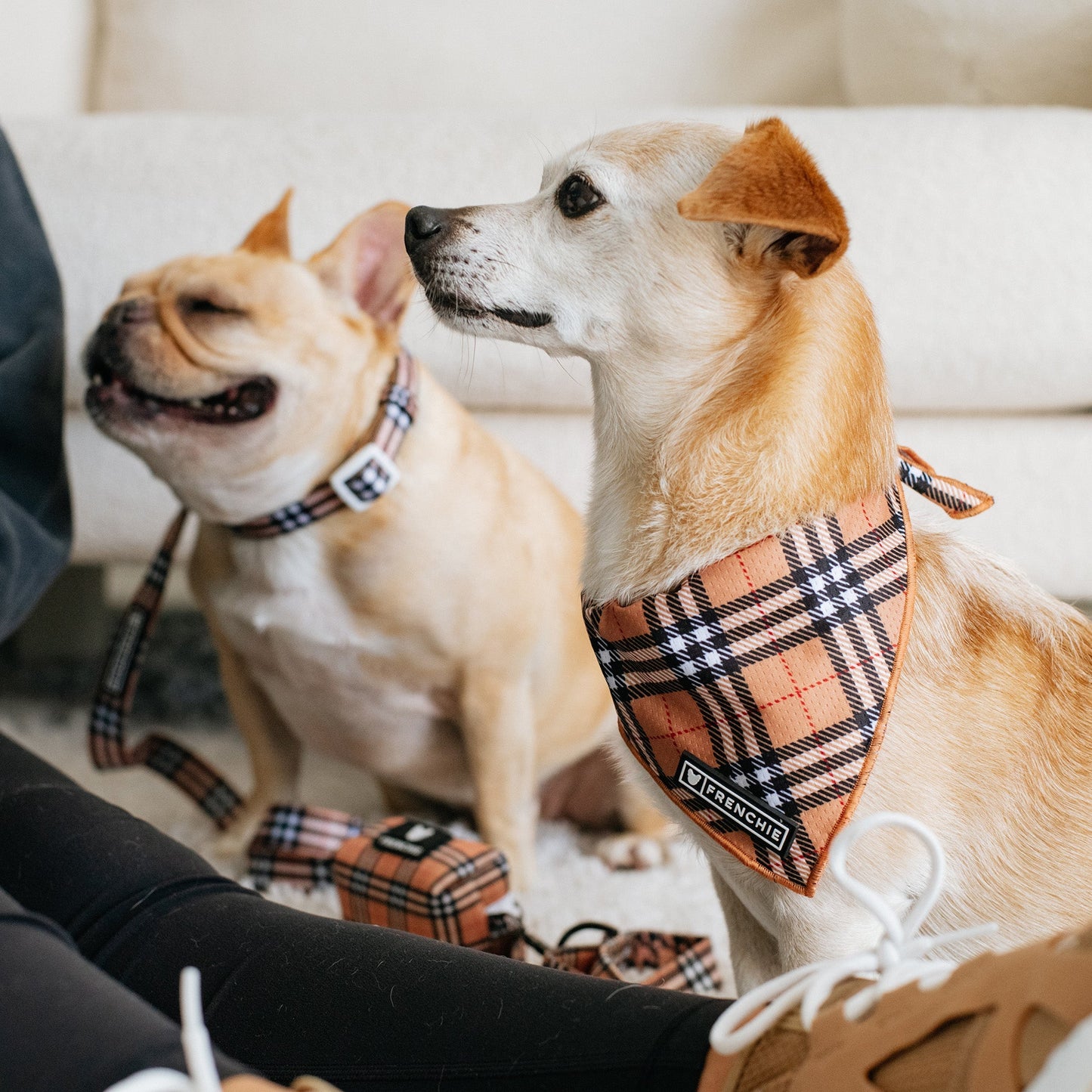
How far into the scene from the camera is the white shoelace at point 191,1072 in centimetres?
38

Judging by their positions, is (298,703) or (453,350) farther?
(453,350)

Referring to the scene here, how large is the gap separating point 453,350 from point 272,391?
40 cm

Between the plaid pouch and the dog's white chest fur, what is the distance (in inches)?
14.7

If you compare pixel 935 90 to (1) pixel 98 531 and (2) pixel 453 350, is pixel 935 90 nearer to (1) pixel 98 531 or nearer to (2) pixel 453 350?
(2) pixel 453 350

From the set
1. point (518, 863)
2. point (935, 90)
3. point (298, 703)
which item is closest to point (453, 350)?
point (298, 703)

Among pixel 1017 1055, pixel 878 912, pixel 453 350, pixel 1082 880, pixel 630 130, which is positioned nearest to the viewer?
pixel 1017 1055

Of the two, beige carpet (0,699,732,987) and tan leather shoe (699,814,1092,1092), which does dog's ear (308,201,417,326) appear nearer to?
beige carpet (0,699,732,987)

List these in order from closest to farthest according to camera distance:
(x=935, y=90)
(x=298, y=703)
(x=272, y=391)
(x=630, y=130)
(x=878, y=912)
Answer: (x=878, y=912) → (x=630, y=130) → (x=272, y=391) → (x=298, y=703) → (x=935, y=90)

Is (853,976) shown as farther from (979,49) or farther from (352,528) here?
(979,49)

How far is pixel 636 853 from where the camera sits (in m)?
1.27

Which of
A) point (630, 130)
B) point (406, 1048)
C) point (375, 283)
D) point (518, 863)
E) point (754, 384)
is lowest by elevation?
point (518, 863)

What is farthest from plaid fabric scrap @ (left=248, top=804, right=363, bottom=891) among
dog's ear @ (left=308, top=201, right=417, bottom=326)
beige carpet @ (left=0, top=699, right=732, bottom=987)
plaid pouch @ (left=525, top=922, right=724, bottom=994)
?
dog's ear @ (left=308, top=201, right=417, bottom=326)

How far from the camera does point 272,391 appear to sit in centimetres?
115

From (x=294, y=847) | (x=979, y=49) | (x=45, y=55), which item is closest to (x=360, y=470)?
(x=294, y=847)
